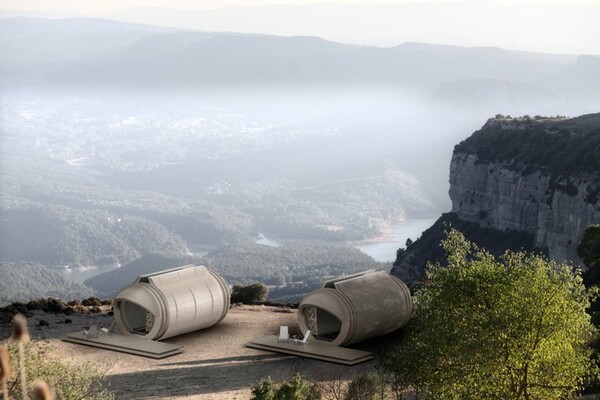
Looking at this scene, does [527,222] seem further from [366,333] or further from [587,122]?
[366,333]

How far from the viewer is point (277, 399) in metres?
30.8

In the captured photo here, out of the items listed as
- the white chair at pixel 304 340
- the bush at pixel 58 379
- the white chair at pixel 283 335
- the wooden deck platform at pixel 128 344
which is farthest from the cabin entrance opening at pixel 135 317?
the bush at pixel 58 379

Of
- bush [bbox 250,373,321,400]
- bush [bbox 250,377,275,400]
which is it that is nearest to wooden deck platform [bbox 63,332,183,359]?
bush [bbox 250,373,321,400]

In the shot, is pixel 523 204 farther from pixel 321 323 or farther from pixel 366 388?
pixel 366 388

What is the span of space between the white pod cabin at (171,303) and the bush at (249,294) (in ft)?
43.8

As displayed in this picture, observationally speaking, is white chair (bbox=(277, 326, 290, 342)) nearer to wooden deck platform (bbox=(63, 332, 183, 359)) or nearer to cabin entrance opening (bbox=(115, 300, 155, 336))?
wooden deck platform (bbox=(63, 332, 183, 359))

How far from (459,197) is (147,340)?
82.6 m

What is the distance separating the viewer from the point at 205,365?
41.0m

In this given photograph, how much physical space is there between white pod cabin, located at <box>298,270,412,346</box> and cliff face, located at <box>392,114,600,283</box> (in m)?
50.5

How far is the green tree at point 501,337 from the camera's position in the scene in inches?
1096

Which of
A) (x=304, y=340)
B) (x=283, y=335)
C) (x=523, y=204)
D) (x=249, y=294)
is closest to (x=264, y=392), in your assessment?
(x=304, y=340)

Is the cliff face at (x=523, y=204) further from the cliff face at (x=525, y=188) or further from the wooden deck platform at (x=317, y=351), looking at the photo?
the wooden deck platform at (x=317, y=351)

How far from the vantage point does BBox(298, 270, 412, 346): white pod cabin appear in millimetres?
42406

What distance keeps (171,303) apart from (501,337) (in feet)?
65.5
